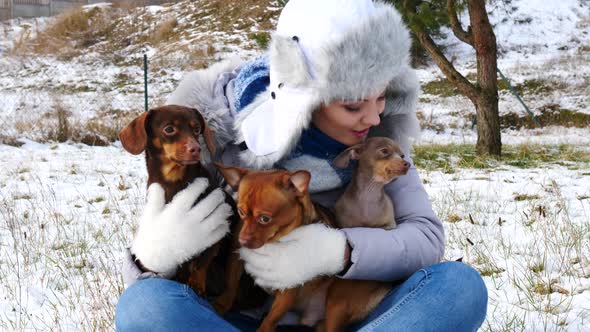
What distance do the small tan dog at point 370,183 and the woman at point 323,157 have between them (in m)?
0.10

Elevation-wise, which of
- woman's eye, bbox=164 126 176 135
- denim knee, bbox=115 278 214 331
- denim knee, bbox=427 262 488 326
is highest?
woman's eye, bbox=164 126 176 135

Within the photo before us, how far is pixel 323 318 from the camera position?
2439mm

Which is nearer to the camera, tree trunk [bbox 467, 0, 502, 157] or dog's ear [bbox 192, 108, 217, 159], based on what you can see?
dog's ear [bbox 192, 108, 217, 159]

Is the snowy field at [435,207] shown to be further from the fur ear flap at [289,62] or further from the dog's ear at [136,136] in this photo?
the fur ear flap at [289,62]

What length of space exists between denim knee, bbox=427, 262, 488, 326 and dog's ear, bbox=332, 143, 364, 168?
2.17 feet

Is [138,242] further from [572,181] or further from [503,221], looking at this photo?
[572,181]

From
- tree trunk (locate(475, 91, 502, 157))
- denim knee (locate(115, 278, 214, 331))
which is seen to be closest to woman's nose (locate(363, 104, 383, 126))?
denim knee (locate(115, 278, 214, 331))

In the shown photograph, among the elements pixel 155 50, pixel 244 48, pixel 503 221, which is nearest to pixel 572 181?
pixel 503 221

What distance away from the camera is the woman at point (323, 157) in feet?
7.24

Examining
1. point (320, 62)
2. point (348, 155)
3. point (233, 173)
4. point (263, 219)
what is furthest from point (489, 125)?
point (263, 219)

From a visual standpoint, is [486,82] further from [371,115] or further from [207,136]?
[207,136]

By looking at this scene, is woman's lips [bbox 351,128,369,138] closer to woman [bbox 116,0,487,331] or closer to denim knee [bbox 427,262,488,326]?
woman [bbox 116,0,487,331]

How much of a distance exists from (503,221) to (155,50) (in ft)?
65.5

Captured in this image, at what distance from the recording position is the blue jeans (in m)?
2.15
